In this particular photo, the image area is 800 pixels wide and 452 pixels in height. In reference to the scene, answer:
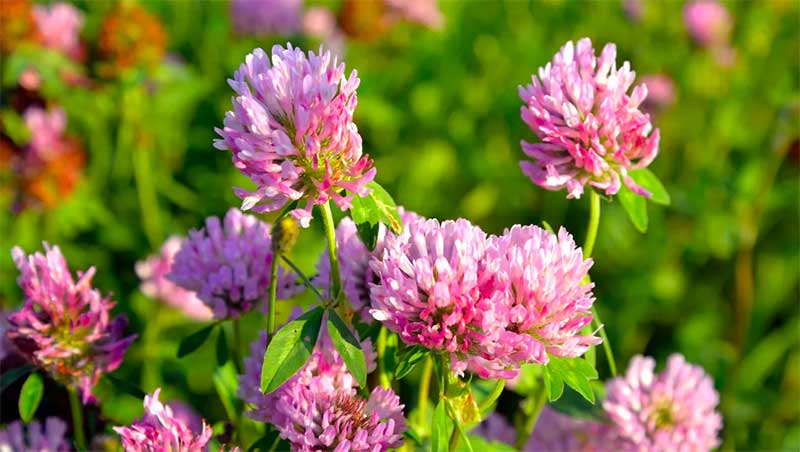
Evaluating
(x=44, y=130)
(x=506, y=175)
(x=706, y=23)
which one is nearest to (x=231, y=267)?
(x=44, y=130)

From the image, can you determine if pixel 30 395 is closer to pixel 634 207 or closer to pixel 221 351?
pixel 221 351

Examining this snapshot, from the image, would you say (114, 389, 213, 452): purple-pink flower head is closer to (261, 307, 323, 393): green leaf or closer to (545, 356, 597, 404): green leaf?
(261, 307, 323, 393): green leaf

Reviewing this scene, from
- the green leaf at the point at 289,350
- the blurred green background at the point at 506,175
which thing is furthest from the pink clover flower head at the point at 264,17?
the green leaf at the point at 289,350

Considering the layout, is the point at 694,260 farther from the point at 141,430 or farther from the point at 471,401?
the point at 141,430

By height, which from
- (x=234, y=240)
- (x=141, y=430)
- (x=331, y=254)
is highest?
(x=234, y=240)

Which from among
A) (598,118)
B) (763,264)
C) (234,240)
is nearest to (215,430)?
(234,240)

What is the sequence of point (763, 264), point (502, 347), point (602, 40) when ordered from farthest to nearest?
1. point (602, 40)
2. point (763, 264)
3. point (502, 347)

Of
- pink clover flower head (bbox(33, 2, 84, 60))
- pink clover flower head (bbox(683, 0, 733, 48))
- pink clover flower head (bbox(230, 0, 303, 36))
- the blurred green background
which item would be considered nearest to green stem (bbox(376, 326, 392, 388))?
the blurred green background
